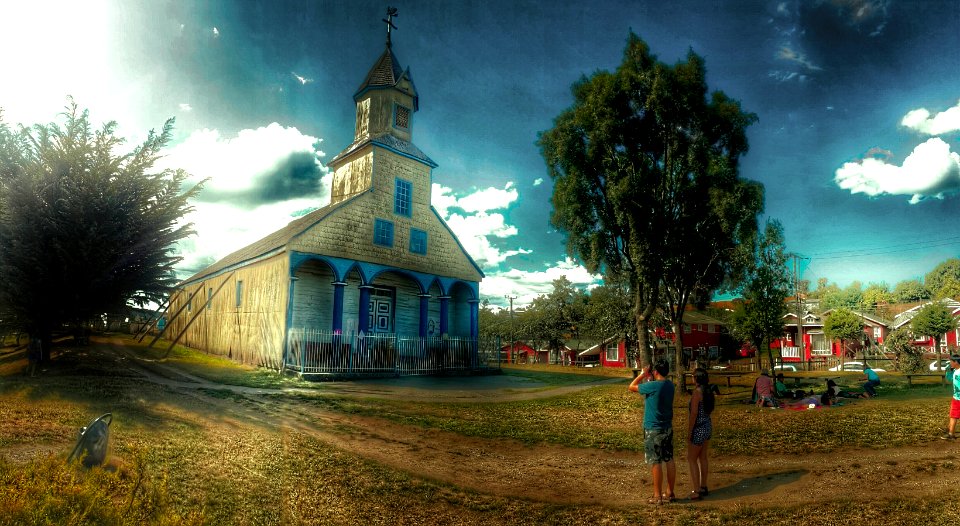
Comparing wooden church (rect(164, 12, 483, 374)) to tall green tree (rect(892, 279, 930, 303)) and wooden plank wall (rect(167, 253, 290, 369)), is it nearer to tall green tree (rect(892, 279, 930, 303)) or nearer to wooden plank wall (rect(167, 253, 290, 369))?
wooden plank wall (rect(167, 253, 290, 369))

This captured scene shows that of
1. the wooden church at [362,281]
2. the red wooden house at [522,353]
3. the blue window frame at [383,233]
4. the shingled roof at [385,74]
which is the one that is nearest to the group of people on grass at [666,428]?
the wooden church at [362,281]

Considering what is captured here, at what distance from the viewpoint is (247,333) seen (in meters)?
8.48

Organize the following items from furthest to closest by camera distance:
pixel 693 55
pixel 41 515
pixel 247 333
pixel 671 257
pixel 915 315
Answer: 1. pixel 915 315
2. pixel 671 257
3. pixel 693 55
4. pixel 247 333
5. pixel 41 515

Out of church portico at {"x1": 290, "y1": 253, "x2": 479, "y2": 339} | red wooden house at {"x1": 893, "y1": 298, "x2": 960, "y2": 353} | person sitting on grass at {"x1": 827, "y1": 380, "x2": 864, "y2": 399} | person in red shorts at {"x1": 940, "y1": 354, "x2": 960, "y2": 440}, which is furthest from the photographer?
red wooden house at {"x1": 893, "y1": 298, "x2": 960, "y2": 353}

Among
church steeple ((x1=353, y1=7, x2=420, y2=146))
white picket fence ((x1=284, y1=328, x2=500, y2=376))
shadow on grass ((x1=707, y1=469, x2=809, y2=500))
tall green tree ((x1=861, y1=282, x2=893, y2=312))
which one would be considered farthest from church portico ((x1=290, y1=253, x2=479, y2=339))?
tall green tree ((x1=861, y1=282, x2=893, y2=312))

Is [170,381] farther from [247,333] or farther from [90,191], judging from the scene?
[90,191]

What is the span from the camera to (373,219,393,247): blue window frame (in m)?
13.6

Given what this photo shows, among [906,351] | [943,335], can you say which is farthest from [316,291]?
[943,335]

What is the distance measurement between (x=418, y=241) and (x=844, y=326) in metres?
40.6

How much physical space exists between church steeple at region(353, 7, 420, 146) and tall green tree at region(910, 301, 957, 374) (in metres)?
33.6

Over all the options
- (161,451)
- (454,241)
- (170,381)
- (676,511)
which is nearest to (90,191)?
(170,381)

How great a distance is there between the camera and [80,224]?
22.0ft

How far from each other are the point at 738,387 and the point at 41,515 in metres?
22.8

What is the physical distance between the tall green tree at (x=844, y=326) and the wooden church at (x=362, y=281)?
37.1m
